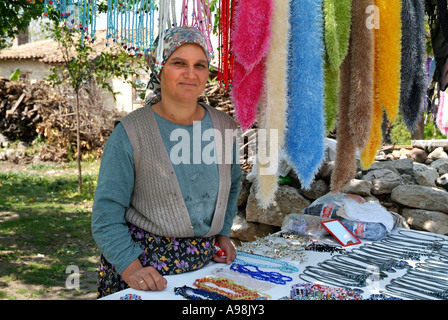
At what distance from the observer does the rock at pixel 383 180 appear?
428 cm

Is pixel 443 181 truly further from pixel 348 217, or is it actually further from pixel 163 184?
pixel 163 184

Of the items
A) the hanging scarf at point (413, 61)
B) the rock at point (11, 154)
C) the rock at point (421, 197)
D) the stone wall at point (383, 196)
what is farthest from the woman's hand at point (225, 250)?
the rock at point (11, 154)

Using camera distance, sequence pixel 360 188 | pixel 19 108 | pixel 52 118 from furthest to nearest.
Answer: pixel 19 108
pixel 52 118
pixel 360 188

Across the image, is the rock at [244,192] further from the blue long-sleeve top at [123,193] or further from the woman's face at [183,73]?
the woman's face at [183,73]

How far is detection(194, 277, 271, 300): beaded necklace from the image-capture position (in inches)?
63.4

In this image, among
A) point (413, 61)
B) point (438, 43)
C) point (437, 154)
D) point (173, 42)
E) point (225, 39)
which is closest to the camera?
point (173, 42)

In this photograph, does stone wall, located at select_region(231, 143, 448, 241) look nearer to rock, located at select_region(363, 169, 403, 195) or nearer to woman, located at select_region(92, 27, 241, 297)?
rock, located at select_region(363, 169, 403, 195)

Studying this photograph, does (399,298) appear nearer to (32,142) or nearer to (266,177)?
(266,177)

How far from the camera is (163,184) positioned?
5.62 feet

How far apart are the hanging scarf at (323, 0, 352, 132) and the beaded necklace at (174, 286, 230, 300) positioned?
1.00 metres

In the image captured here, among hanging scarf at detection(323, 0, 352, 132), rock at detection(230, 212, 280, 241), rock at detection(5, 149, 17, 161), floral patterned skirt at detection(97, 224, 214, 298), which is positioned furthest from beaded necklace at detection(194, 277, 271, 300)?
rock at detection(5, 149, 17, 161)

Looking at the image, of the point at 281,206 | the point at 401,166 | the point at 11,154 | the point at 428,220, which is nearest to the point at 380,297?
the point at 428,220

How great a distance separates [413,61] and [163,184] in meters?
1.61

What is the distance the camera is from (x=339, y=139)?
2350 millimetres
